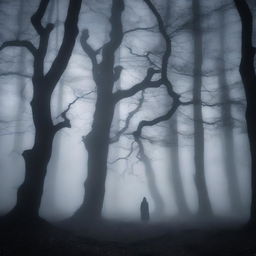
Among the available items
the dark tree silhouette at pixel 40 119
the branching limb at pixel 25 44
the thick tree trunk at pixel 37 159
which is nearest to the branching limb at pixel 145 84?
the dark tree silhouette at pixel 40 119

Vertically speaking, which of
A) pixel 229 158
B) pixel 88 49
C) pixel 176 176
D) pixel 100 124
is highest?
pixel 88 49

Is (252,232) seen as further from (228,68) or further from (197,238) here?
(228,68)

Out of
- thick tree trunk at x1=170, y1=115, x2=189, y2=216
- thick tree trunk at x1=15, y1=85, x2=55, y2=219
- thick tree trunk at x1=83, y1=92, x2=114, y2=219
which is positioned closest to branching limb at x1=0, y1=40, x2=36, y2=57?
thick tree trunk at x1=15, y1=85, x2=55, y2=219

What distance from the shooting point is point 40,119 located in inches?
366

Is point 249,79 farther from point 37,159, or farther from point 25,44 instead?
point 25,44

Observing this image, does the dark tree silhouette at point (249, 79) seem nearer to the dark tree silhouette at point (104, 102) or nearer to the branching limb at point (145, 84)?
the dark tree silhouette at point (104, 102)

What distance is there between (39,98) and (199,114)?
11.4 meters

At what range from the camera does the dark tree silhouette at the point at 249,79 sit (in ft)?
30.4

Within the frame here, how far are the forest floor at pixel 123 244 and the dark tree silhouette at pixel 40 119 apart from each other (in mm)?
798

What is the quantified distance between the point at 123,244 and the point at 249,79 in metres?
6.81

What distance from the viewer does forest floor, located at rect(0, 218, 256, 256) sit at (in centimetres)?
698

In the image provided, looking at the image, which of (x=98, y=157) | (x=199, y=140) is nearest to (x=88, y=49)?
(x=98, y=157)

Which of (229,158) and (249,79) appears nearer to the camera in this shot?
(249,79)

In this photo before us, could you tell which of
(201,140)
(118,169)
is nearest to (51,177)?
(118,169)
